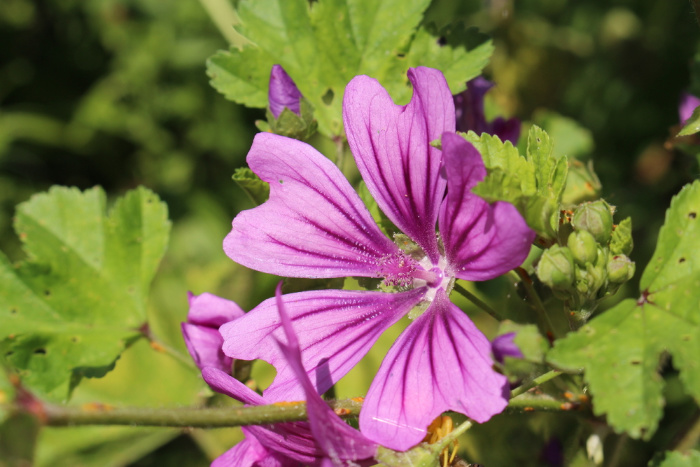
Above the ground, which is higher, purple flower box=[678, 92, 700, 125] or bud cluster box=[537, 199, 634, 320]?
purple flower box=[678, 92, 700, 125]

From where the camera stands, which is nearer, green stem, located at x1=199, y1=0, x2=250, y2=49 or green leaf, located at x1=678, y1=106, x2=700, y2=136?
green leaf, located at x1=678, y1=106, x2=700, y2=136

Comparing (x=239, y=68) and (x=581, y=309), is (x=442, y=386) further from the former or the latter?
(x=239, y=68)

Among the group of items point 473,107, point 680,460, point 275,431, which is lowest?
point 680,460

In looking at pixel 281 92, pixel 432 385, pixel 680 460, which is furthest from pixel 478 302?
pixel 281 92

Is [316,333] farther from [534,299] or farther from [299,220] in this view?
[534,299]

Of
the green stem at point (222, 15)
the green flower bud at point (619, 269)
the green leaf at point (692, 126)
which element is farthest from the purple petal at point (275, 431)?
the green stem at point (222, 15)

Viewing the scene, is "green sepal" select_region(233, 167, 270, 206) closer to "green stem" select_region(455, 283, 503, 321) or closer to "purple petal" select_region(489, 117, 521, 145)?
"green stem" select_region(455, 283, 503, 321)

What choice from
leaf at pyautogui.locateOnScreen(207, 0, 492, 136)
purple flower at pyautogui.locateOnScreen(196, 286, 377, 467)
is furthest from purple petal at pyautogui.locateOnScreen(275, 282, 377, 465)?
leaf at pyautogui.locateOnScreen(207, 0, 492, 136)
